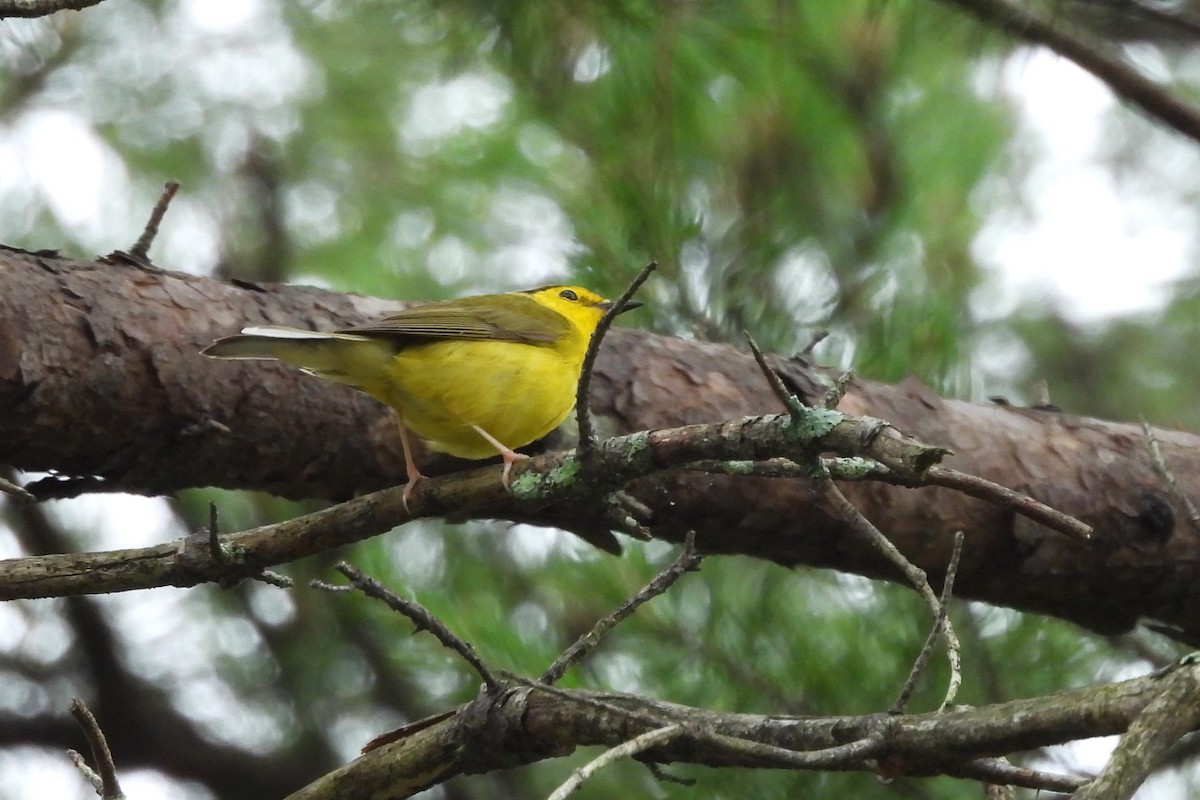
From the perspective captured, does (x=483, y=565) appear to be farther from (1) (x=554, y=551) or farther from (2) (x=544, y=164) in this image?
(2) (x=544, y=164)

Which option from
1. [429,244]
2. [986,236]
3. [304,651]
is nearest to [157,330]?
[304,651]

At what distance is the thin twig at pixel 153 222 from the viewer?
9.57ft

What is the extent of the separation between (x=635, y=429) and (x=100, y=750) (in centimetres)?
164

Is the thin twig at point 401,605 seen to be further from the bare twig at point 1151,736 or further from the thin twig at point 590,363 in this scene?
the bare twig at point 1151,736

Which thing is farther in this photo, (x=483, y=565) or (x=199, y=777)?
(x=483, y=565)

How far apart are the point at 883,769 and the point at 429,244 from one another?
13.4 ft

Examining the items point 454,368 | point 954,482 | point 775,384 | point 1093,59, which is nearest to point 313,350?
point 454,368

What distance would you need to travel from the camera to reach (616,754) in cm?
173

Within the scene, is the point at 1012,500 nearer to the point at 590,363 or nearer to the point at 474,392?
the point at 590,363

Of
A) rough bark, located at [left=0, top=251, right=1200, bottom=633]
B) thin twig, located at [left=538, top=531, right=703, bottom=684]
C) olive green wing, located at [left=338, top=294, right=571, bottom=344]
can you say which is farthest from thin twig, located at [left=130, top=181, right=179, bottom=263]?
thin twig, located at [left=538, top=531, right=703, bottom=684]

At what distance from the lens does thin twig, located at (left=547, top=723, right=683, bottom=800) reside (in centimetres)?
160

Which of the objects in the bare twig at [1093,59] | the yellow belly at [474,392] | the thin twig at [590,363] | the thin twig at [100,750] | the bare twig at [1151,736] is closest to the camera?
the bare twig at [1151,736]

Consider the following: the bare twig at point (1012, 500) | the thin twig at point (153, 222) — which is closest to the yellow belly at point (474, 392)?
the thin twig at point (153, 222)

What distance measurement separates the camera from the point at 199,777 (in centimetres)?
402
